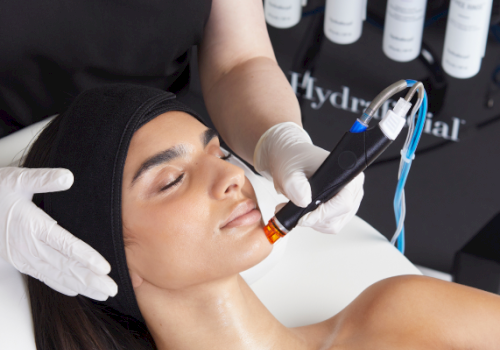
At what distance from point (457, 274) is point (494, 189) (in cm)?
37

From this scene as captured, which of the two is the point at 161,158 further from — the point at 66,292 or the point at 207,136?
the point at 66,292

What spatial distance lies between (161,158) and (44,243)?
29 cm

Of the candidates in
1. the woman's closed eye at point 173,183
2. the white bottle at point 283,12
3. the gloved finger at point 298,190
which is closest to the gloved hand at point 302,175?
the gloved finger at point 298,190

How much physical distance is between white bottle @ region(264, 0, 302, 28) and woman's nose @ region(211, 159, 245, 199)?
1046mm

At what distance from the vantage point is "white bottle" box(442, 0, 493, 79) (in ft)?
5.00

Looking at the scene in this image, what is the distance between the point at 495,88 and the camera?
172 centimetres

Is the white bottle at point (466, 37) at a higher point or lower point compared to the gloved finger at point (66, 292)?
higher

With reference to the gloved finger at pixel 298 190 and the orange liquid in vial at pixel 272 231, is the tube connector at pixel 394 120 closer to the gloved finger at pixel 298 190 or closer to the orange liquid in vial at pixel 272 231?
the gloved finger at pixel 298 190

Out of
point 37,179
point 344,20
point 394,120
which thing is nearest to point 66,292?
point 37,179

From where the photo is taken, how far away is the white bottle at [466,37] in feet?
5.00

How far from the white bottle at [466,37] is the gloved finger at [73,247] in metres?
1.27

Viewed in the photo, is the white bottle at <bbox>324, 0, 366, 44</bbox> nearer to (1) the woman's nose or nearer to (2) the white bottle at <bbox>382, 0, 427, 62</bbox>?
(2) the white bottle at <bbox>382, 0, 427, 62</bbox>

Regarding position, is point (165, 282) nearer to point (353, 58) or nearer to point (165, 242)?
point (165, 242)

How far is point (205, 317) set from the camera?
1.08 m
